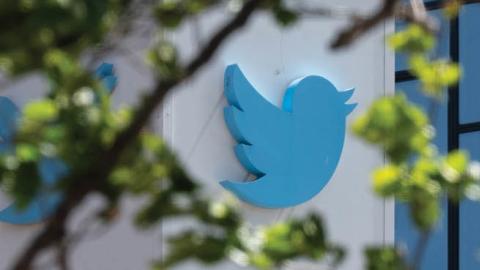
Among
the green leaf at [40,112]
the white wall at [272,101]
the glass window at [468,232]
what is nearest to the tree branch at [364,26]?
the green leaf at [40,112]

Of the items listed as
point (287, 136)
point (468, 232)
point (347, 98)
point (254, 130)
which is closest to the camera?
point (254, 130)

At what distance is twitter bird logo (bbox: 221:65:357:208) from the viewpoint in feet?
28.3

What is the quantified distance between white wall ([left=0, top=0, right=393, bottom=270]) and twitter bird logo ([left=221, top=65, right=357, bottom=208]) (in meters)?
0.11

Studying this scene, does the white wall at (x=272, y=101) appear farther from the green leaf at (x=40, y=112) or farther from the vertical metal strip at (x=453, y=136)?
the green leaf at (x=40, y=112)

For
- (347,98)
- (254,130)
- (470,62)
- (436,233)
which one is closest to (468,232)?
(436,233)

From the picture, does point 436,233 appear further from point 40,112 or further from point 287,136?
point 40,112

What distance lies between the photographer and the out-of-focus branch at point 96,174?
1.70m

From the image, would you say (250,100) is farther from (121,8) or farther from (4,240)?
(121,8)

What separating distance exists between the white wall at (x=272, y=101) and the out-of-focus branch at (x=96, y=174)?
18.2 ft

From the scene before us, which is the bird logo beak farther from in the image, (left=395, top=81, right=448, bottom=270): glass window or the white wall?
(left=395, top=81, right=448, bottom=270): glass window

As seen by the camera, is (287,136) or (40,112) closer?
(40,112)

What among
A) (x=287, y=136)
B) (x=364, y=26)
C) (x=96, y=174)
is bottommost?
(x=287, y=136)

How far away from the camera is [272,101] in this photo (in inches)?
355

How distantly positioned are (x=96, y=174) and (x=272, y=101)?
24.0ft
